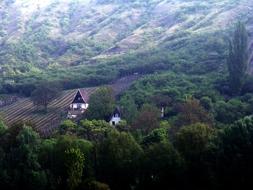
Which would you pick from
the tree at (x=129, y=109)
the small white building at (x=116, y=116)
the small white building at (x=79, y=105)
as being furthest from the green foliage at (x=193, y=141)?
the small white building at (x=79, y=105)

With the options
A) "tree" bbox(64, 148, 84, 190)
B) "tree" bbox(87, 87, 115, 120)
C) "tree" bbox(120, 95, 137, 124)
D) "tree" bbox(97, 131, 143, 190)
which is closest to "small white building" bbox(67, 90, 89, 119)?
"tree" bbox(120, 95, 137, 124)

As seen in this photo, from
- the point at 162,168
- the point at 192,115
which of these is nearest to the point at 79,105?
the point at 192,115

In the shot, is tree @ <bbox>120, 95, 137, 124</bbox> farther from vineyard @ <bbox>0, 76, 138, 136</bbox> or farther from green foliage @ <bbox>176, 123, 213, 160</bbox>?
green foliage @ <bbox>176, 123, 213, 160</bbox>

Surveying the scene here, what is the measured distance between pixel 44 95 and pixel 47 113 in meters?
5.15

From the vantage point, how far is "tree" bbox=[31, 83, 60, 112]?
390ft

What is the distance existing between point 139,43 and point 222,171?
146512 mm

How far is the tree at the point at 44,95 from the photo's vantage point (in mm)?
118875

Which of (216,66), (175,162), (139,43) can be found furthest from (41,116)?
(139,43)

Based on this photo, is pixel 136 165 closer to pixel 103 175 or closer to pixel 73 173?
pixel 103 175

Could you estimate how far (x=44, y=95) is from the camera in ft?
392

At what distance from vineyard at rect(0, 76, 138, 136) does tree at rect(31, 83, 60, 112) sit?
1.80m

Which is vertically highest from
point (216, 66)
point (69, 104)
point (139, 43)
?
point (139, 43)

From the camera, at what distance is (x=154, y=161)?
2261 inches

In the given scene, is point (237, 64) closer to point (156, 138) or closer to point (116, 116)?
point (116, 116)
